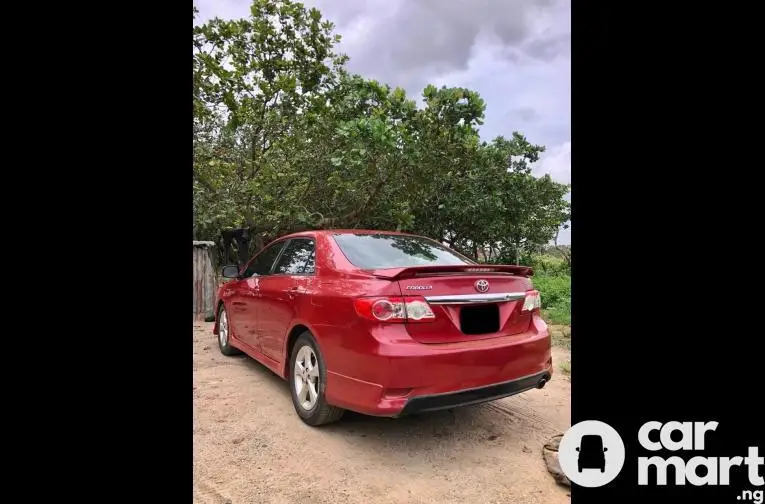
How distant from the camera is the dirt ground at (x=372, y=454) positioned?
241cm

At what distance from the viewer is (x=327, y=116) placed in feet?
27.9

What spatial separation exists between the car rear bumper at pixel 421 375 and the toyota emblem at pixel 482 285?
1.08ft

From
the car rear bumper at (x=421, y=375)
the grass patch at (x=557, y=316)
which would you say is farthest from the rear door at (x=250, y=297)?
the grass patch at (x=557, y=316)

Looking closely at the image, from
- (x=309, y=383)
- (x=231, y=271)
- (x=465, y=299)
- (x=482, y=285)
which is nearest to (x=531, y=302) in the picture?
(x=482, y=285)

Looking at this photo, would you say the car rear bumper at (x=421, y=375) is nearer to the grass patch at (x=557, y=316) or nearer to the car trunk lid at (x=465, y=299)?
the car trunk lid at (x=465, y=299)

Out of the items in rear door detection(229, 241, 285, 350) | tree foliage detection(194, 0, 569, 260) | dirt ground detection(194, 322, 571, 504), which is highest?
tree foliage detection(194, 0, 569, 260)

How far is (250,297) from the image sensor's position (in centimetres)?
443

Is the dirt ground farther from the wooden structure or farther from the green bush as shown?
the wooden structure

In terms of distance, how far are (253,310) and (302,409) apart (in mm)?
1344

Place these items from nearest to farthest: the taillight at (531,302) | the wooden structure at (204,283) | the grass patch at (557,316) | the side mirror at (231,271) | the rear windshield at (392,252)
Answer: the taillight at (531,302) < the rear windshield at (392,252) < the side mirror at (231,271) < the grass patch at (557,316) < the wooden structure at (204,283)
